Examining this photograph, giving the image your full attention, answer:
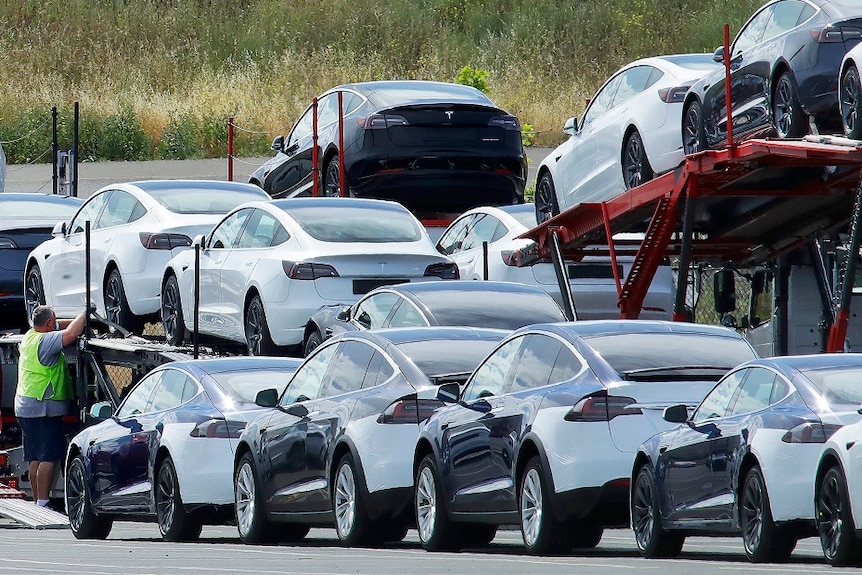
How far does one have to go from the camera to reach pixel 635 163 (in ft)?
59.6

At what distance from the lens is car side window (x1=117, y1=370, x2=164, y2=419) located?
1588 centimetres

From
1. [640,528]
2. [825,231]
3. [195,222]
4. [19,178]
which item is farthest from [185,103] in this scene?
[640,528]

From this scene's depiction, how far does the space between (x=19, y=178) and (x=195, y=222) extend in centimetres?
2329

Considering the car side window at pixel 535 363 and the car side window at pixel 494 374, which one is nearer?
the car side window at pixel 535 363

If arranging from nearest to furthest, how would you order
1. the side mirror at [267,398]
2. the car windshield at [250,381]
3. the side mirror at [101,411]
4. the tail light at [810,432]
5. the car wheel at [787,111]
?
the tail light at [810,432] < the side mirror at [267,398] < the car wheel at [787,111] < the car windshield at [250,381] < the side mirror at [101,411]

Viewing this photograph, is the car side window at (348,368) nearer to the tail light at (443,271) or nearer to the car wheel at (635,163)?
the tail light at (443,271)

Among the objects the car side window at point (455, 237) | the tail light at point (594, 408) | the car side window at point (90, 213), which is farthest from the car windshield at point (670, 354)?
the car side window at point (90, 213)

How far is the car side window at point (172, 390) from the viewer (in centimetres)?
1507

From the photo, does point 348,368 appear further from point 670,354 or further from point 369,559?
point 670,354

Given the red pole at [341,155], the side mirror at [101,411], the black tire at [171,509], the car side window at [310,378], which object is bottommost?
the black tire at [171,509]

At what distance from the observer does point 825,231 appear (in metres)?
18.2

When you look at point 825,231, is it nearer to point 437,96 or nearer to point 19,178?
point 437,96

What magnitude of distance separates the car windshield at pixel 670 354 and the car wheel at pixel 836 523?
1.59m

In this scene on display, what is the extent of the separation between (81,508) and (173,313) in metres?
3.57
